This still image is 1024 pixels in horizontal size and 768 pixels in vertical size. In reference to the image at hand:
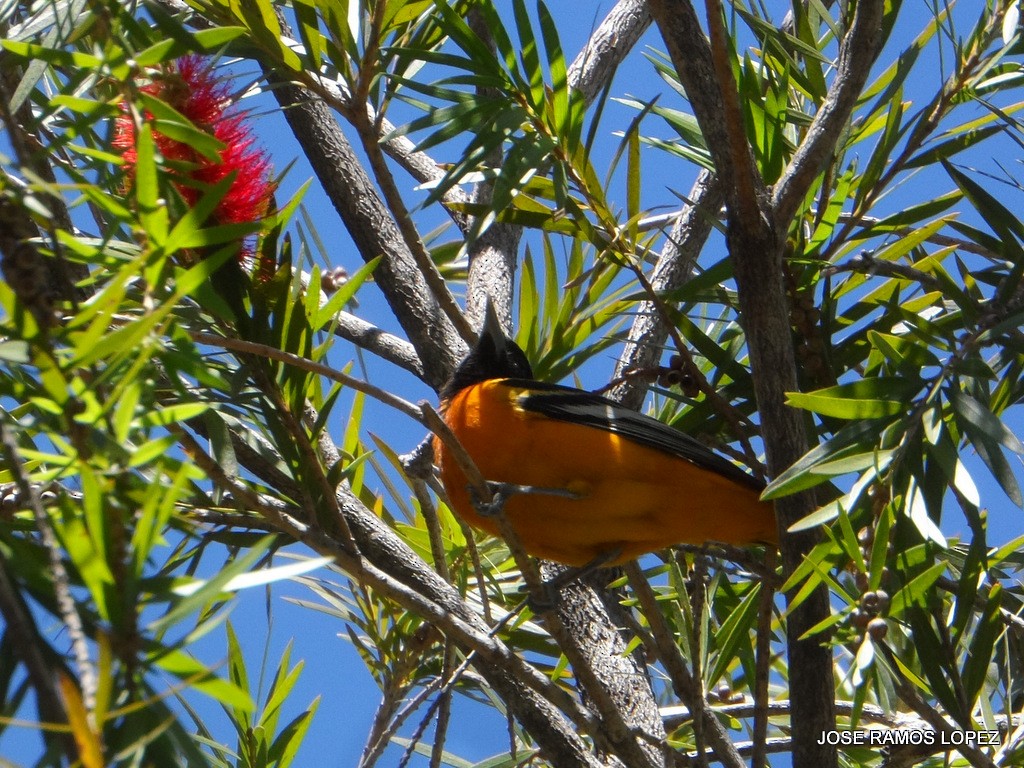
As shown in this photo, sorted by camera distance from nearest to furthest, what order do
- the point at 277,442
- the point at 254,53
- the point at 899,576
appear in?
the point at 899,576, the point at 277,442, the point at 254,53

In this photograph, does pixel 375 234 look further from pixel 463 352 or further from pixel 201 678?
pixel 201 678

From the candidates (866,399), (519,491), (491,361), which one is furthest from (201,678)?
(491,361)

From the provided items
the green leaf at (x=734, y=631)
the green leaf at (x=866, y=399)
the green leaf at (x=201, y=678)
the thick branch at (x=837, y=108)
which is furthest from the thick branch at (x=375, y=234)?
the green leaf at (x=201, y=678)

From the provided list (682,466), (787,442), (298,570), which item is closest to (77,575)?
(298,570)

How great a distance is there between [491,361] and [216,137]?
49.4 inches

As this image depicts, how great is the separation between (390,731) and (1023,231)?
→ 134 cm

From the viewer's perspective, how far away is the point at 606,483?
2172 mm

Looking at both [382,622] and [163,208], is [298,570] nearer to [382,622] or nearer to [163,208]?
[163,208]

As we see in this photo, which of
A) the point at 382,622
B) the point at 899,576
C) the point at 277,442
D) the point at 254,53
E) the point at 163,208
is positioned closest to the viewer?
the point at 163,208

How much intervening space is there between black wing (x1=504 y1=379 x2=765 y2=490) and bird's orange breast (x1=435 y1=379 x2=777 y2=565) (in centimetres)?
2

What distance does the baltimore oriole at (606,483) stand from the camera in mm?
2125

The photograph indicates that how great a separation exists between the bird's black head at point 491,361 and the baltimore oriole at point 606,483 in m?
0.23

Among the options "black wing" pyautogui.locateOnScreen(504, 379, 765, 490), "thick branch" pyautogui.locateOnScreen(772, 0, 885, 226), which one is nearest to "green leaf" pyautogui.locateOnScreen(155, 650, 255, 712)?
"thick branch" pyautogui.locateOnScreen(772, 0, 885, 226)

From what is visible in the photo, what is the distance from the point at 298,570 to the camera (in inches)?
26.2
